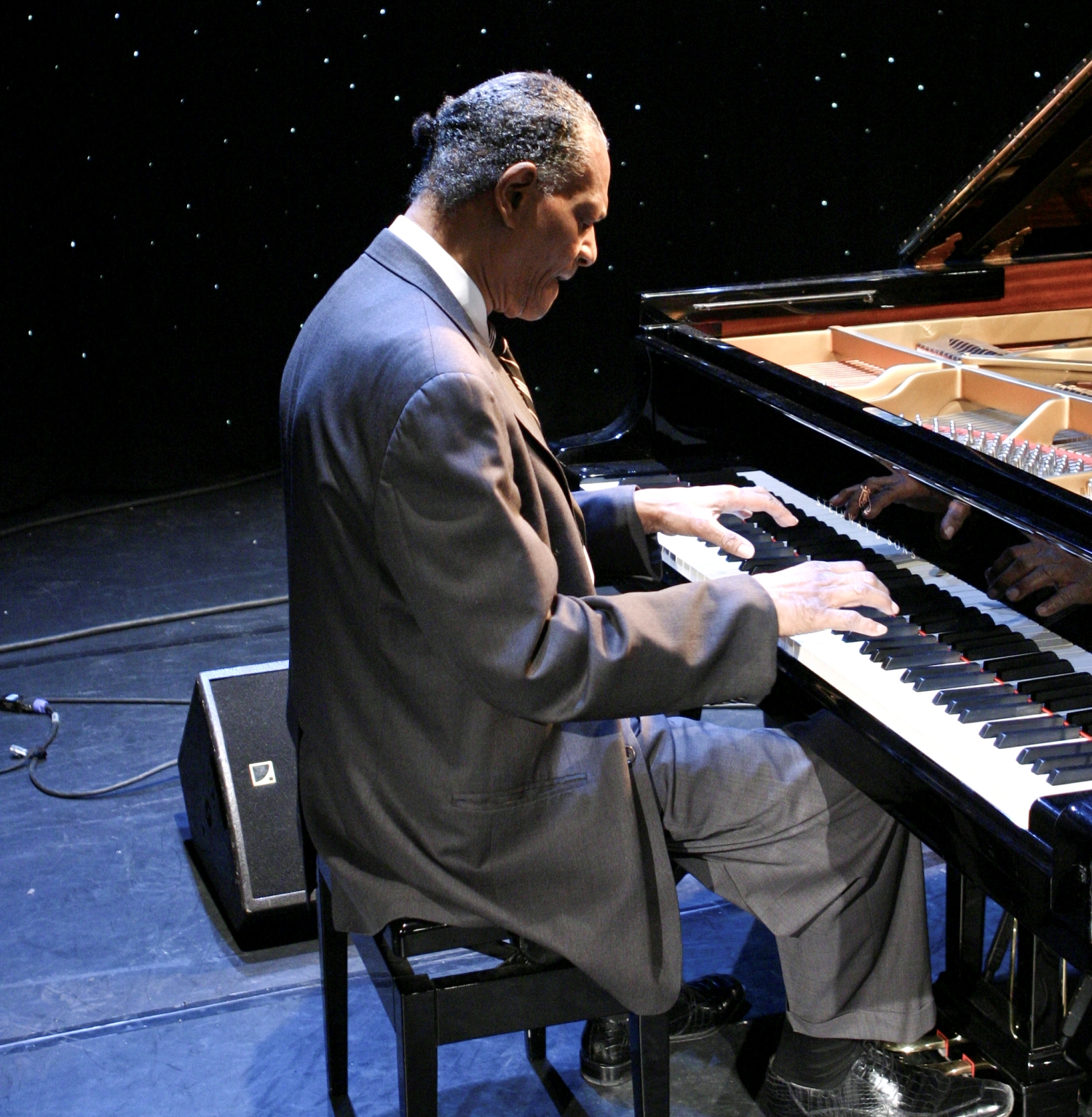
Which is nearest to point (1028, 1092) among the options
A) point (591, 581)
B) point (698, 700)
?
point (698, 700)

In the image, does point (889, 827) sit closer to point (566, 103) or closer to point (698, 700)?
point (698, 700)

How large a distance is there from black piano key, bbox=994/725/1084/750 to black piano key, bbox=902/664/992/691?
0.14 m

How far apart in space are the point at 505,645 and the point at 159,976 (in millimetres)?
1477

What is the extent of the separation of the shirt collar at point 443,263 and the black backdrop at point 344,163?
428 centimetres

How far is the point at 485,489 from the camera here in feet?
4.99

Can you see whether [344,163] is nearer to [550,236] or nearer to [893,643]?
[550,236]

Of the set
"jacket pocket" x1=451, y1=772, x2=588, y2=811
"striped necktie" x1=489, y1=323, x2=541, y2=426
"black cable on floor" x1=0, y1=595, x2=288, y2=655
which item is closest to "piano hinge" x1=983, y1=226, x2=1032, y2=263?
"striped necktie" x1=489, y1=323, x2=541, y2=426

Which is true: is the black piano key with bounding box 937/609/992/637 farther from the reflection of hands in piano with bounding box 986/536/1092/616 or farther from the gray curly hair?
the gray curly hair

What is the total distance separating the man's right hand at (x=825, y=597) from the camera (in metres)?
1.72

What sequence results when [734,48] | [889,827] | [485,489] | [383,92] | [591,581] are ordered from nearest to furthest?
[485,489] → [591,581] → [889,827] → [383,92] → [734,48]

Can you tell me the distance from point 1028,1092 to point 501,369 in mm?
1290

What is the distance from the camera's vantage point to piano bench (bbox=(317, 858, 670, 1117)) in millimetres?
1717

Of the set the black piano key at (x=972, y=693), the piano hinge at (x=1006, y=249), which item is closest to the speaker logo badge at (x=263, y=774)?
the black piano key at (x=972, y=693)

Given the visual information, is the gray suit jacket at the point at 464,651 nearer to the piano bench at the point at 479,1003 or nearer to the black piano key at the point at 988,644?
the piano bench at the point at 479,1003
